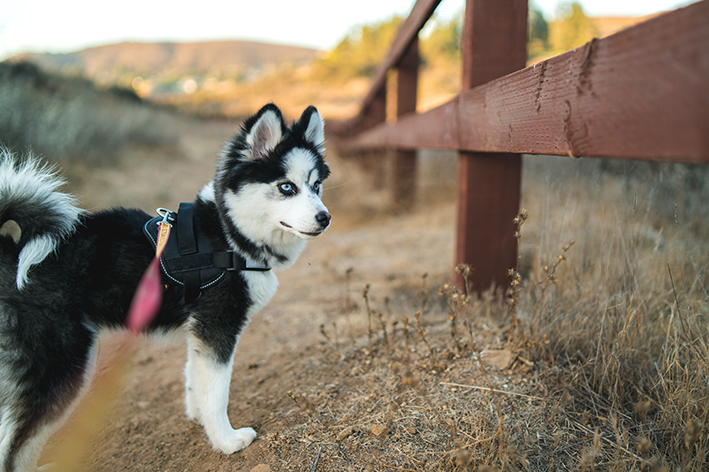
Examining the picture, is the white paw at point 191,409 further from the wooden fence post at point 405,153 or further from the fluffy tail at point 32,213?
the wooden fence post at point 405,153

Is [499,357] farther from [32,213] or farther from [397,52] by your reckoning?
[397,52]

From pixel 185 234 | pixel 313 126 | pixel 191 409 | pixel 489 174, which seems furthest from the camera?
pixel 489 174

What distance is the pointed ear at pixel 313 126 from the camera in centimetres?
268

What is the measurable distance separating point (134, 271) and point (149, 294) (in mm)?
144

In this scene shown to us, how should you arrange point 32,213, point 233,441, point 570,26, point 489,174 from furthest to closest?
point 570,26 < point 489,174 < point 233,441 < point 32,213

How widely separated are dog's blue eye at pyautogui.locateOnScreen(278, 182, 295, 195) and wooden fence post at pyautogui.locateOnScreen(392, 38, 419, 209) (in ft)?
13.0

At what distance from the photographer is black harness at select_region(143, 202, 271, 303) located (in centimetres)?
223

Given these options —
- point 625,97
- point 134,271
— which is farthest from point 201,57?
point 625,97

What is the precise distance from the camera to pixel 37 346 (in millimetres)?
1949

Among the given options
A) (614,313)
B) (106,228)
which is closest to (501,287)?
(614,313)

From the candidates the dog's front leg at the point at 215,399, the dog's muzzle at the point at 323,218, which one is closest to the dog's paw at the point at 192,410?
the dog's front leg at the point at 215,399

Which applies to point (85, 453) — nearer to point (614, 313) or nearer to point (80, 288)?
point (80, 288)

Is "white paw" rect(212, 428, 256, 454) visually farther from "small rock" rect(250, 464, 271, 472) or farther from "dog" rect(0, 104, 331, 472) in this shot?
"small rock" rect(250, 464, 271, 472)

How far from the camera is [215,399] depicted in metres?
2.23
